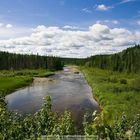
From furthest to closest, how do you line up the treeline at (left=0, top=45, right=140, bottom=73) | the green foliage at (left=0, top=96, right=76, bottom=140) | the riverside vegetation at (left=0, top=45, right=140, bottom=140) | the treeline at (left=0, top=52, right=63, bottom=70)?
the treeline at (left=0, top=52, right=63, bottom=70) < the treeline at (left=0, top=45, right=140, bottom=73) < the green foliage at (left=0, top=96, right=76, bottom=140) < the riverside vegetation at (left=0, top=45, right=140, bottom=140)

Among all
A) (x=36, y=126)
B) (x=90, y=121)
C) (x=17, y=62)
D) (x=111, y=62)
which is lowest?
(x=90, y=121)

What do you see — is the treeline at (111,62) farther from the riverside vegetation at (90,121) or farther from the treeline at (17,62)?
the riverside vegetation at (90,121)

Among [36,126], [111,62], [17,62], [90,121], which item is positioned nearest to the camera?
[36,126]

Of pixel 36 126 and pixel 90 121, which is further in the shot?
pixel 90 121

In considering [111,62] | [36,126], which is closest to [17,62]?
[111,62]

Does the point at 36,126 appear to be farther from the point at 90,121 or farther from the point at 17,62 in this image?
the point at 17,62

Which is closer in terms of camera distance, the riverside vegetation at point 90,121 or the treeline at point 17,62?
the riverside vegetation at point 90,121

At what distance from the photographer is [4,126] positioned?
674 inches

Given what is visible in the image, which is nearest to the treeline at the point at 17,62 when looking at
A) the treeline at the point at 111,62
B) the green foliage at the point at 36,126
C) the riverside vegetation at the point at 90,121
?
the treeline at the point at 111,62

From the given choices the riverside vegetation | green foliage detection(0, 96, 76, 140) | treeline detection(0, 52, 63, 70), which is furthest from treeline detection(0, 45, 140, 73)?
green foliage detection(0, 96, 76, 140)

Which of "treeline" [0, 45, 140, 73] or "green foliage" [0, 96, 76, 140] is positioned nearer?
"green foliage" [0, 96, 76, 140]

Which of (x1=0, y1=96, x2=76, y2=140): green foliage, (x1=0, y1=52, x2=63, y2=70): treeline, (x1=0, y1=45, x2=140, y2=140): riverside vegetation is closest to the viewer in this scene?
(x1=0, y1=45, x2=140, y2=140): riverside vegetation

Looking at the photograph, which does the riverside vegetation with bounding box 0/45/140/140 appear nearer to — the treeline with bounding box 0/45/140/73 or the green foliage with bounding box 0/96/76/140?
the green foliage with bounding box 0/96/76/140

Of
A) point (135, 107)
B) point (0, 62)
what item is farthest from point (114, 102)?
point (0, 62)
